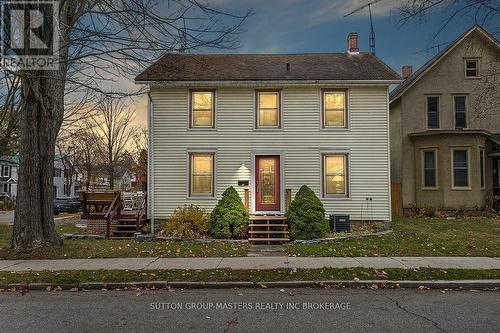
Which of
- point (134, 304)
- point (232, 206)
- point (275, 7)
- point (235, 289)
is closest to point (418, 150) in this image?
point (232, 206)

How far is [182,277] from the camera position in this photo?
805cm

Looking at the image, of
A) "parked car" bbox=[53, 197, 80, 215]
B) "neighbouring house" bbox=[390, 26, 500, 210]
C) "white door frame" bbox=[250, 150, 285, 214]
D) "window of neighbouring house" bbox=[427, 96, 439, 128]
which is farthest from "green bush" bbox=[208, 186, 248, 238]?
"parked car" bbox=[53, 197, 80, 215]

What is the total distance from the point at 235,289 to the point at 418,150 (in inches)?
642

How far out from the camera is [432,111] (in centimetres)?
2092

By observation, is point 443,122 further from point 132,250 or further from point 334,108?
point 132,250

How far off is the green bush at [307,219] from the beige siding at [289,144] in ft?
7.84

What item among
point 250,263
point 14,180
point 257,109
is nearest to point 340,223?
point 257,109

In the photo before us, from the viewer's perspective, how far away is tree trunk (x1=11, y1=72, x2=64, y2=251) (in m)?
10.8

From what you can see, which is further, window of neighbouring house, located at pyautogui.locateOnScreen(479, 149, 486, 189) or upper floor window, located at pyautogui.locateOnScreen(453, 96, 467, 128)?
upper floor window, located at pyautogui.locateOnScreen(453, 96, 467, 128)

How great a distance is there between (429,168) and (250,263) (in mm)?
14585

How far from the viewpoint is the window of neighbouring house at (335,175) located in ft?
53.4

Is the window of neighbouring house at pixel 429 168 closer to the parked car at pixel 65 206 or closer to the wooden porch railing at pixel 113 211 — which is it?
the wooden porch railing at pixel 113 211

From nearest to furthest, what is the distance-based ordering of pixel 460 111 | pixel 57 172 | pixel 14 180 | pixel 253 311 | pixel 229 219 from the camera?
pixel 253 311
pixel 229 219
pixel 460 111
pixel 14 180
pixel 57 172

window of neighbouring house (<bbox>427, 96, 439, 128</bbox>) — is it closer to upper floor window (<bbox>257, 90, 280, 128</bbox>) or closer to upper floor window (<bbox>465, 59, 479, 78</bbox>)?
upper floor window (<bbox>465, 59, 479, 78</bbox>)
